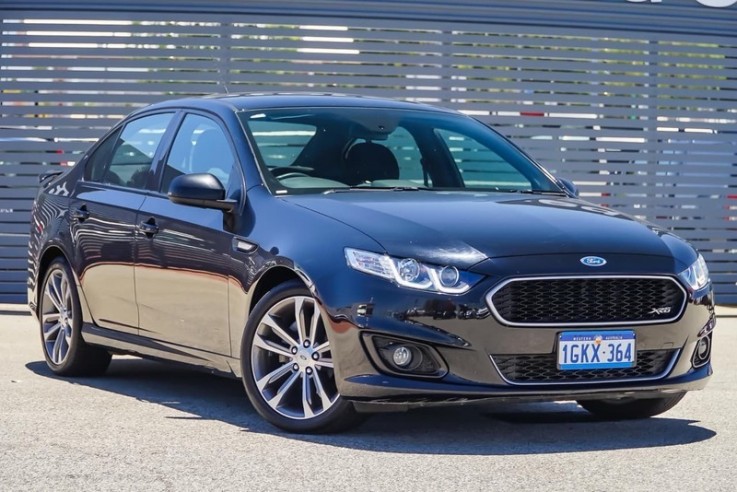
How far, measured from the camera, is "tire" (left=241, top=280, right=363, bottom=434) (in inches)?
264

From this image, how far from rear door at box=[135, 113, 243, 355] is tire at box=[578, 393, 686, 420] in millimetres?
1784

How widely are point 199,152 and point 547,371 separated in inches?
94.1

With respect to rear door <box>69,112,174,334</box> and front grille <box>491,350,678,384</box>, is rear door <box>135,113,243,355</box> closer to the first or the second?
rear door <box>69,112,174,334</box>

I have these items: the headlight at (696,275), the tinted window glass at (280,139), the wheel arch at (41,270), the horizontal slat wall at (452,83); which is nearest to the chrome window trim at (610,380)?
the headlight at (696,275)

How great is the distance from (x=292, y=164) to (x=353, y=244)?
1.14 m

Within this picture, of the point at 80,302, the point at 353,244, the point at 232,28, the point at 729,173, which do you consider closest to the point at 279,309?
the point at 353,244

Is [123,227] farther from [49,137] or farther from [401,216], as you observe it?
[49,137]

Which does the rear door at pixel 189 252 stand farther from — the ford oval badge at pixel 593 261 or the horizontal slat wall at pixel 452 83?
the horizontal slat wall at pixel 452 83

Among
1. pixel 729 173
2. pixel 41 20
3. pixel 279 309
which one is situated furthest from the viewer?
pixel 729 173

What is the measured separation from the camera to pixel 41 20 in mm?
14984

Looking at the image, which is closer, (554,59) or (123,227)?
(123,227)

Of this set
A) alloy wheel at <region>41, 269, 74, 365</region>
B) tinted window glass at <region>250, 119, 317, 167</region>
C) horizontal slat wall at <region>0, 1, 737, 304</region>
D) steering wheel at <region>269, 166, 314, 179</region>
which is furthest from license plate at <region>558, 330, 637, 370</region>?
horizontal slat wall at <region>0, 1, 737, 304</region>

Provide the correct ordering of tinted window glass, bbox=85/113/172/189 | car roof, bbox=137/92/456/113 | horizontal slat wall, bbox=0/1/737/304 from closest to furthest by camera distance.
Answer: car roof, bbox=137/92/456/113 < tinted window glass, bbox=85/113/172/189 < horizontal slat wall, bbox=0/1/737/304

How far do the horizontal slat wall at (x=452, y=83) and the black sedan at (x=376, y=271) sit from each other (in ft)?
21.3
